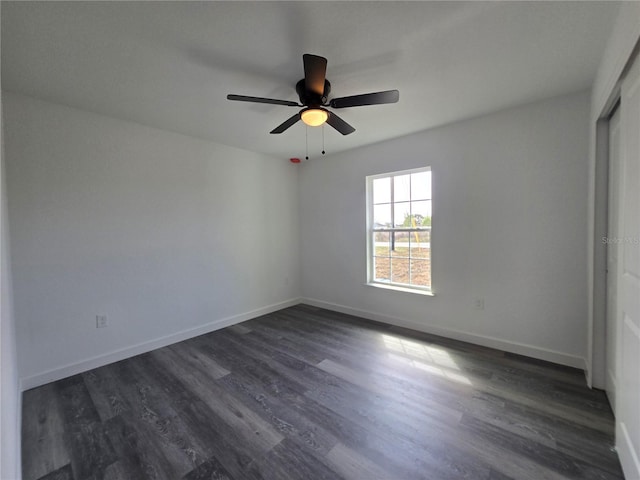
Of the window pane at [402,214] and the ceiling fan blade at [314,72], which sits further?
the window pane at [402,214]

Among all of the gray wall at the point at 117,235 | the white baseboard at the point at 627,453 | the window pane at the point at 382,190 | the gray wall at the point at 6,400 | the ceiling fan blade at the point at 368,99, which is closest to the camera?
the gray wall at the point at 6,400

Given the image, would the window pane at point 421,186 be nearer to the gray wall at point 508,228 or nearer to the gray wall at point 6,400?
the gray wall at point 508,228

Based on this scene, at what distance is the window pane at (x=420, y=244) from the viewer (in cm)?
324

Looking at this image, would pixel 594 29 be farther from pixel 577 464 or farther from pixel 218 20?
pixel 577 464

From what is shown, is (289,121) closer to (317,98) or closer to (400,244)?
(317,98)

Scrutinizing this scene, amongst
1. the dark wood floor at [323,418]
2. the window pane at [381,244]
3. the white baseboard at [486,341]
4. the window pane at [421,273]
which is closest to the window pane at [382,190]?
the window pane at [381,244]

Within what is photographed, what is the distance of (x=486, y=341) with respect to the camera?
9.02ft

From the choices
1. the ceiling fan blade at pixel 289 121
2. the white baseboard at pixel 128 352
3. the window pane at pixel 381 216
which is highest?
the ceiling fan blade at pixel 289 121

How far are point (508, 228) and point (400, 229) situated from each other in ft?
3.95

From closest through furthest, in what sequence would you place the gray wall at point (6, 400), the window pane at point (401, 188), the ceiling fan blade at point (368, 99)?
the gray wall at point (6, 400), the ceiling fan blade at point (368, 99), the window pane at point (401, 188)

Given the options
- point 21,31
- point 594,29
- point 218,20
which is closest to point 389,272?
point 594,29

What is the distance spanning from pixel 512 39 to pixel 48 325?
166 inches

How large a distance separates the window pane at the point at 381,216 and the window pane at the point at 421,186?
392mm

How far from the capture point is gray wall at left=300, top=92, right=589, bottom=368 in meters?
2.31
